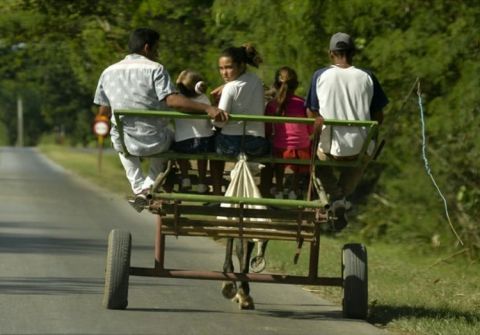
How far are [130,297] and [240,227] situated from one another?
173cm

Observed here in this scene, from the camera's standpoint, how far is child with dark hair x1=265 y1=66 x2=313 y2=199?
1088 centimetres

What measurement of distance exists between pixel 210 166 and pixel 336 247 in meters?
7.86

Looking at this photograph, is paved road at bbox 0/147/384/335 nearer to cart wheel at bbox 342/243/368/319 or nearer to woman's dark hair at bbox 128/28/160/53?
cart wheel at bbox 342/243/368/319

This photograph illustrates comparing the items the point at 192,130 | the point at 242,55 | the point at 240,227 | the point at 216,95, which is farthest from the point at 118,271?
the point at 242,55

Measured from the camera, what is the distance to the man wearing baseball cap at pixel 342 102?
34.9ft

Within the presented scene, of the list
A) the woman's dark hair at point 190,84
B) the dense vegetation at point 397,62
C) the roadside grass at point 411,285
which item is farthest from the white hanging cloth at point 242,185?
the dense vegetation at point 397,62

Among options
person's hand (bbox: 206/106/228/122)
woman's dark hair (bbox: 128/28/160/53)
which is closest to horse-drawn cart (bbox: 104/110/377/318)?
person's hand (bbox: 206/106/228/122)

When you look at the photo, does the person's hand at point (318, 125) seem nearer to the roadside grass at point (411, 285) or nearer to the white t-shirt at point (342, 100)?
the white t-shirt at point (342, 100)

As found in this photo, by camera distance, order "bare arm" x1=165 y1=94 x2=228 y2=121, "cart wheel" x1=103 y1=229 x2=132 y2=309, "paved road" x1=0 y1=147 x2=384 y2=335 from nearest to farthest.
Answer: "paved road" x1=0 y1=147 x2=384 y2=335, "bare arm" x1=165 y1=94 x2=228 y2=121, "cart wheel" x1=103 y1=229 x2=132 y2=309

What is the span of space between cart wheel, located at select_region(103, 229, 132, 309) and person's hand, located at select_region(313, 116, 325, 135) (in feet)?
5.32

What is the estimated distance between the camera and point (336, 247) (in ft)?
61.7

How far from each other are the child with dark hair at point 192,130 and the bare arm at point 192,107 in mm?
309

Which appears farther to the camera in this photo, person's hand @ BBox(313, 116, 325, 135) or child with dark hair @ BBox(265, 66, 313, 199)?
child with dark hair @ BBox(265, 66, 313, 199)

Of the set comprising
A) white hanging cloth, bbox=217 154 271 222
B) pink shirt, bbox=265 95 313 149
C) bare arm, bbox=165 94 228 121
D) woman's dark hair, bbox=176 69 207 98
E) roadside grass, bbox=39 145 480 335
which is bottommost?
roadside grass, bbox=39 145 480 335
